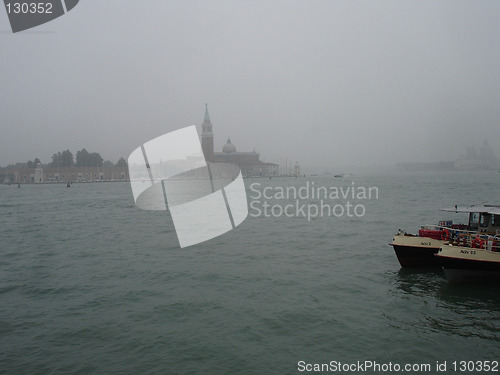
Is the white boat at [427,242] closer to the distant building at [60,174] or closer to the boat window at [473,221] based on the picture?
the boat window at [473,221]

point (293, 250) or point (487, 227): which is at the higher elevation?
point (487, 227)

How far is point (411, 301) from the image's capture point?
10.4 metres

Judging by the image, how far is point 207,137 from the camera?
15512cm

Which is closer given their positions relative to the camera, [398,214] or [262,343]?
[262,343]

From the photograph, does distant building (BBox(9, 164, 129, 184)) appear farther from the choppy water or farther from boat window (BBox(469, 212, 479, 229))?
boat window (BBox(469, 212, 479, 229))

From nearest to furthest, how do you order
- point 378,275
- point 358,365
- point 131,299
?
point 358,365, point 131,299, point 378,275

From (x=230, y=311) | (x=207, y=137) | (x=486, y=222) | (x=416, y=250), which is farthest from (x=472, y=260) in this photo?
(x=207, y=137)

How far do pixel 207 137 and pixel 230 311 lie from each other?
148186 mm

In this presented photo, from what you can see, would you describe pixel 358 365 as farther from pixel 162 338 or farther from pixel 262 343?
pixel 162 338

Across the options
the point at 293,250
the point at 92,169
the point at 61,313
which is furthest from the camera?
the point at 92,169

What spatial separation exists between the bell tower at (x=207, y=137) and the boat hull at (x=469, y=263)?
→ 143211 millimetres

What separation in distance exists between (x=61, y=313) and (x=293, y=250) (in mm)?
10112

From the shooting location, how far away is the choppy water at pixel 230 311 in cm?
744

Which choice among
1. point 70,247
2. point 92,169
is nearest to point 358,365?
point 70,247
